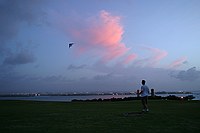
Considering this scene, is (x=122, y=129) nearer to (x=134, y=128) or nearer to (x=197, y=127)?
(x=134, y=128)

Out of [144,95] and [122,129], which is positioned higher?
[144,95]

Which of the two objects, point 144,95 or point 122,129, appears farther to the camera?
point 144,95

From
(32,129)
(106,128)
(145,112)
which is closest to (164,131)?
(106,128)

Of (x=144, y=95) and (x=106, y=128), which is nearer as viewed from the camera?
(x=106, y=128)

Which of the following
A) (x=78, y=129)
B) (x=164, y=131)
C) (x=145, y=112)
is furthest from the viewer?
(x=145, y=112)

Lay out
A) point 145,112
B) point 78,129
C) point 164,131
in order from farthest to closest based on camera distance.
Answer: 1. point 145,112
2. point 78,129
3. point 164,131

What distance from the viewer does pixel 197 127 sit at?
37.6ft

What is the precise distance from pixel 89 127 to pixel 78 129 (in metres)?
0.64

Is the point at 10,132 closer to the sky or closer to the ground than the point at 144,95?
closer to the ground

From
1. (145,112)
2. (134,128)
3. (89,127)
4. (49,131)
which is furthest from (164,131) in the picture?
(145,112)

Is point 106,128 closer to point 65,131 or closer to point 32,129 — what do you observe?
point 65,131

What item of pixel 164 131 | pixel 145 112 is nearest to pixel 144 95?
pixel 145 112

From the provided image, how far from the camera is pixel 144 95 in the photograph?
1823cm

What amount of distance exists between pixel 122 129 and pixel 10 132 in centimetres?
437
